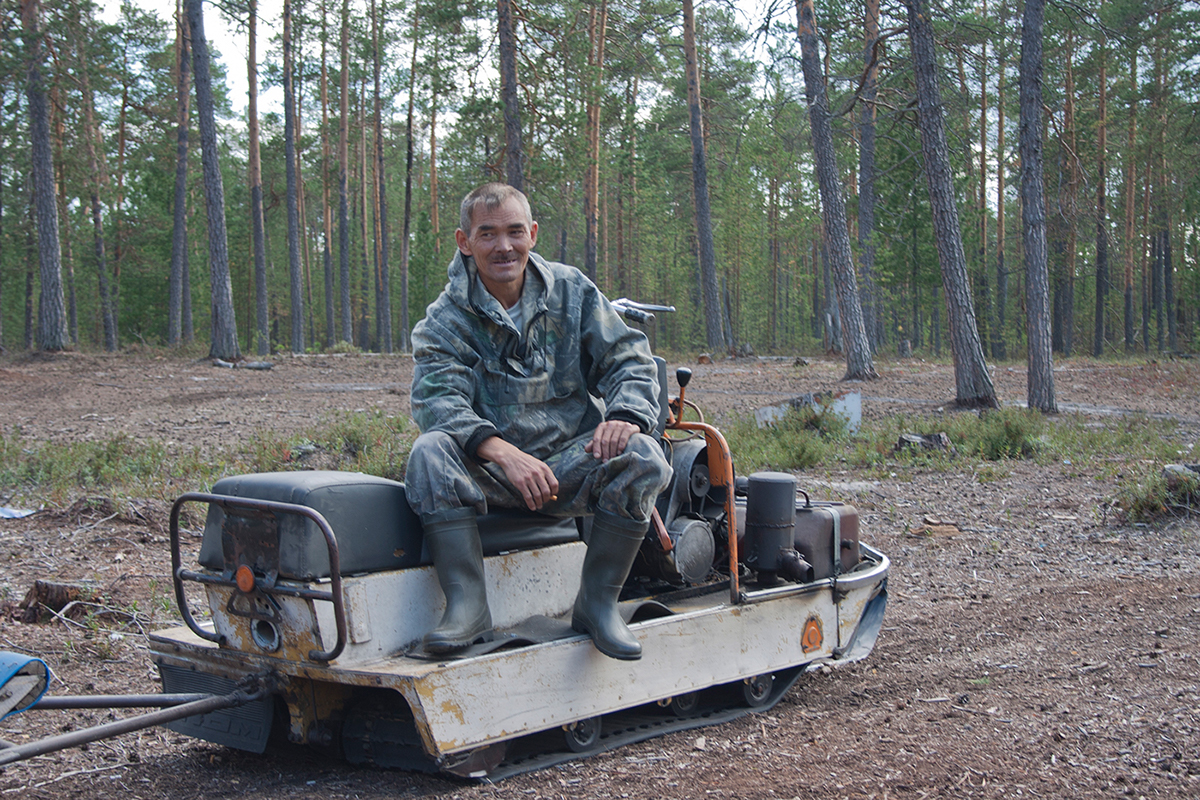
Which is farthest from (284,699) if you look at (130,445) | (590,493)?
(130,445)

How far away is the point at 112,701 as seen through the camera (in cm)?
288

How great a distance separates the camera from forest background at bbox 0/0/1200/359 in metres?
20.0

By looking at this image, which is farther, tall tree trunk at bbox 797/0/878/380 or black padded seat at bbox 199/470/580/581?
tall tree trunk at bbox 797/0/878/380

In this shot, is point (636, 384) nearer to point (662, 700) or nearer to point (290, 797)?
point (662, 700)

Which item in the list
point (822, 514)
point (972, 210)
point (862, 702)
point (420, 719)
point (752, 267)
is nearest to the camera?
point (420, 719)

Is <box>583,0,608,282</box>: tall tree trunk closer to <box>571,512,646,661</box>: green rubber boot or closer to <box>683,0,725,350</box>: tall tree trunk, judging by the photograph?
<box>683,0,725,350</box>: tall tree trunk

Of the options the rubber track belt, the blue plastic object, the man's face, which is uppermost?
→ the man's face

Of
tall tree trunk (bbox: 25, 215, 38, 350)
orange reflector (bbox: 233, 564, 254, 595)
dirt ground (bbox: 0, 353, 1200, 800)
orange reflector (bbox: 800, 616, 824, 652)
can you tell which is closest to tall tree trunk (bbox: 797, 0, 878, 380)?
dirt ground (bbox: 0, 353, 1200, 800)

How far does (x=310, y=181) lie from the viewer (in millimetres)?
43344

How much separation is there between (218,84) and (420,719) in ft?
140

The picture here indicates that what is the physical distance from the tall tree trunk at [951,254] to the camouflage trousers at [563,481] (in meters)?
10.9

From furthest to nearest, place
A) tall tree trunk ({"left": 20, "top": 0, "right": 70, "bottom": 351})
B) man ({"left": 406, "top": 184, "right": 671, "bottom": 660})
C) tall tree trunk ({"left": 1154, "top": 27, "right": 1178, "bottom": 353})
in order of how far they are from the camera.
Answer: tall tree trunk ({"left": 1154, "top": 27, "right": 1178, "bottom": 353}), tall tree trunk ({"left": 20, "top": 0, "right": 70, "bottom": 351}), man ({"left": 406, "top": 184, "right": 671, "bottom": 660})

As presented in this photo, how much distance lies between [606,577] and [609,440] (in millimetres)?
462

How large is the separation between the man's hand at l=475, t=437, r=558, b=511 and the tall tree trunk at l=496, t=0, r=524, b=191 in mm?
13813
